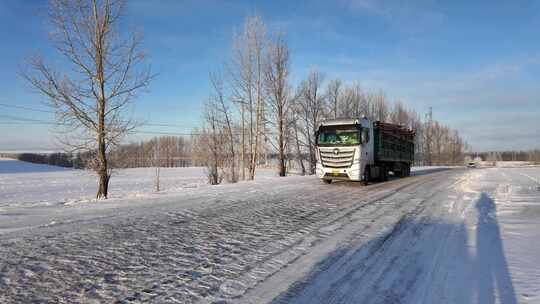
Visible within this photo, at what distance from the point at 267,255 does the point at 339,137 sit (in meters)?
Result: 11.6

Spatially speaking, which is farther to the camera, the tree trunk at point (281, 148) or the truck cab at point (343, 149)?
the tree trunk at point (281, 148)

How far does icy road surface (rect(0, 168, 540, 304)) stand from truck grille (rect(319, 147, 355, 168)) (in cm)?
650

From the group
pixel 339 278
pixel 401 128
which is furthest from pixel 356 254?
pixel 401 128

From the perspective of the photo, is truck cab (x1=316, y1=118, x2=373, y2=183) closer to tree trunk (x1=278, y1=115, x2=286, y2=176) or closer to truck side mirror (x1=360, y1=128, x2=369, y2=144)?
truck side mirror (x1=360, y1=128, x2=369, y2=144)

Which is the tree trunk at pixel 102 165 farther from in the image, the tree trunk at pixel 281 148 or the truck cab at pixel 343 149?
the tree trunk at pixel 281 148

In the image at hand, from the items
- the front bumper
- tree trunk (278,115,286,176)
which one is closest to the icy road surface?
the front bumper

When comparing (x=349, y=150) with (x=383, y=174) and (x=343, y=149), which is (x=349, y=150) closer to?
(x=343, y=149)

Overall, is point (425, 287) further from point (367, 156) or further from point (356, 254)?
point (367, 156)

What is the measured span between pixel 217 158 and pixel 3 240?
17443mm

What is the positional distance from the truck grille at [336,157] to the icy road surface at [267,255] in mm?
6503

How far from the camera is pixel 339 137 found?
1573cm

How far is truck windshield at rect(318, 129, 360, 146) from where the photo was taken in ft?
50.4

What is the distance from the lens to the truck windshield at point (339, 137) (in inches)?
605

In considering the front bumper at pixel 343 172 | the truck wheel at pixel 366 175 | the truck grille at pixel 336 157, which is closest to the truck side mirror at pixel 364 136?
the truck grille at pixel 336 157
